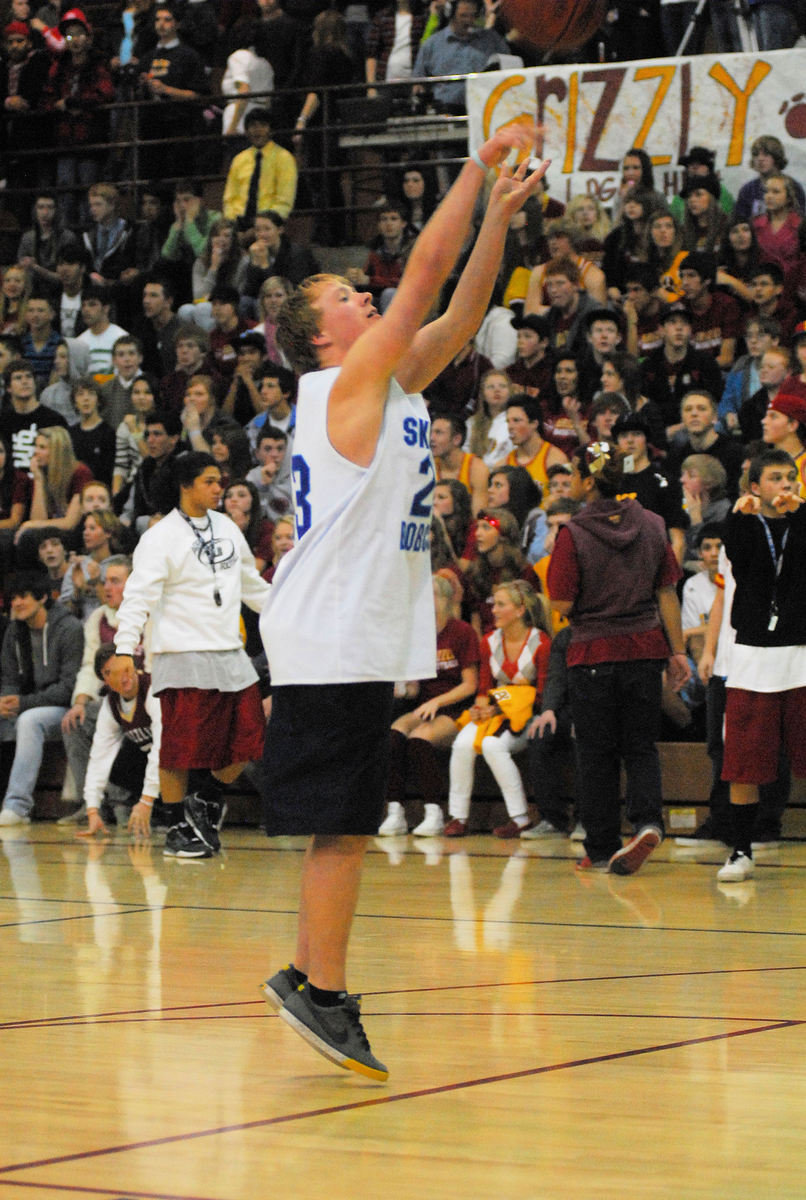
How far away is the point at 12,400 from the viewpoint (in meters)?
14.0

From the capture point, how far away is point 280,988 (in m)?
4.09

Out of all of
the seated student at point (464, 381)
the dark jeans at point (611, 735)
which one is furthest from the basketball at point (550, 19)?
the seated student at point (464, 381)

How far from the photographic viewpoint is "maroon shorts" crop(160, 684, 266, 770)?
29.5 ft

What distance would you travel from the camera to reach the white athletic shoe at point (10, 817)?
1124 centimetres

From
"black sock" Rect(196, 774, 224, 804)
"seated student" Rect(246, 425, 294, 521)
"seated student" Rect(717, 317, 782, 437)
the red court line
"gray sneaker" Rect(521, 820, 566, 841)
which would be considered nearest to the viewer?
the red court line

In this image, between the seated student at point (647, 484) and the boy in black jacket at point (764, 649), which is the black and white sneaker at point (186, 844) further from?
the seated student at point (647, 484)

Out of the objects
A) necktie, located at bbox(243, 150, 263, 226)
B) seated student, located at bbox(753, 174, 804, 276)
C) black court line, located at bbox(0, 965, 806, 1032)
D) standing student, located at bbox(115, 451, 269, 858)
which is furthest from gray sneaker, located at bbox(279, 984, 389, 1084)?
necktie, located at bbox(243, 150, 263, 226)

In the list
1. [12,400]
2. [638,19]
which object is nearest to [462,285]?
[12,400]

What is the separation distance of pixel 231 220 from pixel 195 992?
34.3 ft

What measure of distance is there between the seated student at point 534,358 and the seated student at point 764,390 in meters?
1.61

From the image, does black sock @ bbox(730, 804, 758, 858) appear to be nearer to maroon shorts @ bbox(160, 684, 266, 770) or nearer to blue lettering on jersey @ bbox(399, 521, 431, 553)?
maroon shorts @ bbox(160, 684, 266, 770)

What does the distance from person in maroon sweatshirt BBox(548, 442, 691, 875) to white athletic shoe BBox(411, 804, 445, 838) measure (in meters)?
1.91

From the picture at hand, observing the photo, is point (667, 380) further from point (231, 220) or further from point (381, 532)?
point (381, 532)

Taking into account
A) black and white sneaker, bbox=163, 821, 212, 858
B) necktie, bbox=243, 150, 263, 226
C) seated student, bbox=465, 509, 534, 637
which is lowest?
black and white sneaker, bbox=163, 821, 212, 858
